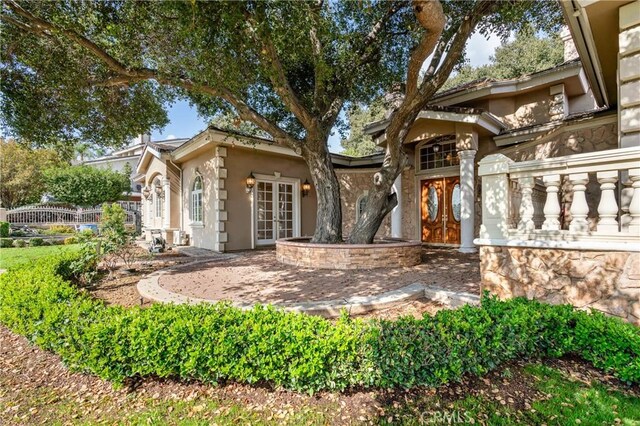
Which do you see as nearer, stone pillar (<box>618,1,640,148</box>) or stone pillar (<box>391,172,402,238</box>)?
stone pillar (<box>618,1,640,148</box>)

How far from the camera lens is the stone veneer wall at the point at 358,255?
21.5 feet

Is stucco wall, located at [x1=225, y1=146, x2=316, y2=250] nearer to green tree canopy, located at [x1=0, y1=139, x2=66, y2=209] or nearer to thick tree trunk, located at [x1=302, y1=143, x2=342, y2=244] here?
thick tree trunk, located at [x1=302, y1=143, x2=342, y2=244]

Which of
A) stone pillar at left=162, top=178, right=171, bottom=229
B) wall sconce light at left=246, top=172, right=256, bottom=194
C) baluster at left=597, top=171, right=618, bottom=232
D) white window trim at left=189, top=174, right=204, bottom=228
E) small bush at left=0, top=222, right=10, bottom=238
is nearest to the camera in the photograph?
baluster at left=597, top=171, right=618, bottom=232

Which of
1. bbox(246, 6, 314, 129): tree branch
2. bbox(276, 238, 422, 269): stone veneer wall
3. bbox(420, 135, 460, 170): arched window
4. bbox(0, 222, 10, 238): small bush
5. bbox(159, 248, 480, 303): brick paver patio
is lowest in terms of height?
bbox(159, 248, 480, 303): brick paver patio

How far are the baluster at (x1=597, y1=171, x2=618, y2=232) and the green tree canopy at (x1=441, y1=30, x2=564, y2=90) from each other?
20862 millimetres

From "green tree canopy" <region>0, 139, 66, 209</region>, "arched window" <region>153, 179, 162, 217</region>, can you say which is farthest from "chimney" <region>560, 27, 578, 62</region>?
"green tree canopy" <region>0, 139, 66, 209</region>

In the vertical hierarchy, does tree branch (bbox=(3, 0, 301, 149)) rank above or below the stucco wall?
above

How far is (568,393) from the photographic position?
2.46m

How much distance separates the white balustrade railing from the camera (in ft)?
9.77

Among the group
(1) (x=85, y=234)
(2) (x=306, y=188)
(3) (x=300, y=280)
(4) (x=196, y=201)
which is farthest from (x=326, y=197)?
(4) (x=196, y=201)

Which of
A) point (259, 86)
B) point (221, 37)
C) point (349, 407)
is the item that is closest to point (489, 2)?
point (221, 37)

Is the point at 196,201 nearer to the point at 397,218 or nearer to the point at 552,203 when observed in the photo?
the point at 397,218

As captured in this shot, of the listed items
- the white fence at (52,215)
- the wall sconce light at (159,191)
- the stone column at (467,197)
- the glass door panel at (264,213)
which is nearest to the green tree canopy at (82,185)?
the white fence at (52,215)

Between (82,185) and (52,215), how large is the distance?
8.40ft
